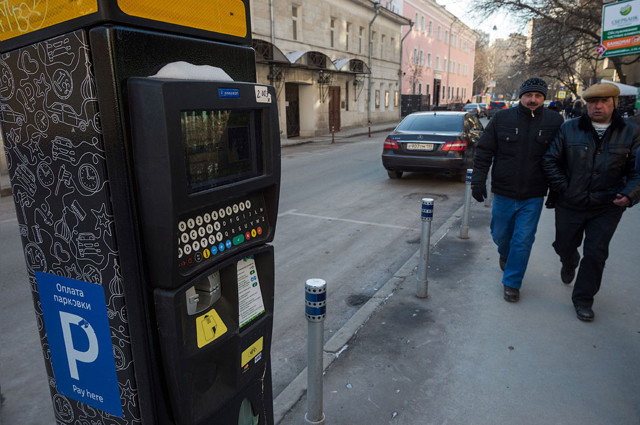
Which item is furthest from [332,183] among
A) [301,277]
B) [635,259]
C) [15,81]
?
[15,81]

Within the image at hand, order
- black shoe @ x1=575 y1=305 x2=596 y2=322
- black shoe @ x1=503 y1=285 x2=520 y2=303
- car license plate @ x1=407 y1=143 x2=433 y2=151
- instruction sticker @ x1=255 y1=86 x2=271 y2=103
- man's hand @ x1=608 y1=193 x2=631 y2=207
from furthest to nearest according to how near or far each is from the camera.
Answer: car license plate @ x1=407 y1=143 x2=433 y2=151
black shoe @ x1=503 y1=285 x2=520 y2=303
black shoe @ x1=575 y1=305 x2=596 y2=322
man's hand @ x1=608 y1=193 x2=631 y2=207
instruction sticker @ x1=255 y1=86 x2=271 y2=103

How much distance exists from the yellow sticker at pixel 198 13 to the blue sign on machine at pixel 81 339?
3.03 feet

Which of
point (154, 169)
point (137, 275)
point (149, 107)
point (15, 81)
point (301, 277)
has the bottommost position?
point (301, 277)

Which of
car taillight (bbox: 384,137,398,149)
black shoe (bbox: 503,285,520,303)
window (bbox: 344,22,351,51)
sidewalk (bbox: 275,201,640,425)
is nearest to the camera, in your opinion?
sidewalk (bbox: 275,201,640,425)

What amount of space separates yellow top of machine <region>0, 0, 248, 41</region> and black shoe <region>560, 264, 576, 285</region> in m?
4.14

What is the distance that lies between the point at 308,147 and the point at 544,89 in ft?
51.6

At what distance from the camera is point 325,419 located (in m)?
2.71

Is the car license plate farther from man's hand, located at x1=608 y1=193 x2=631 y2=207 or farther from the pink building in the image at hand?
the pink building

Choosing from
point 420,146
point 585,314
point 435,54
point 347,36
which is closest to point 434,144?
point 420,146

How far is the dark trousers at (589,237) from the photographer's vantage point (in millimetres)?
3754

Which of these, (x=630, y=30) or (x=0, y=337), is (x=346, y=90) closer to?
(x=630, y=30)

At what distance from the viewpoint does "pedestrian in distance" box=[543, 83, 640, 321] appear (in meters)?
3.61

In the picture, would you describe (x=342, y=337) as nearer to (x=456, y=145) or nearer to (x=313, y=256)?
(x=313, y=256)

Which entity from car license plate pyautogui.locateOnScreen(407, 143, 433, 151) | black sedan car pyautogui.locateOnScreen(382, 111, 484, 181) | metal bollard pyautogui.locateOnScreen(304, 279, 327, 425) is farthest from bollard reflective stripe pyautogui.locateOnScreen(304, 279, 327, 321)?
car license plate pyautogui.locateOnScreen(407, 143, 433, 151)
